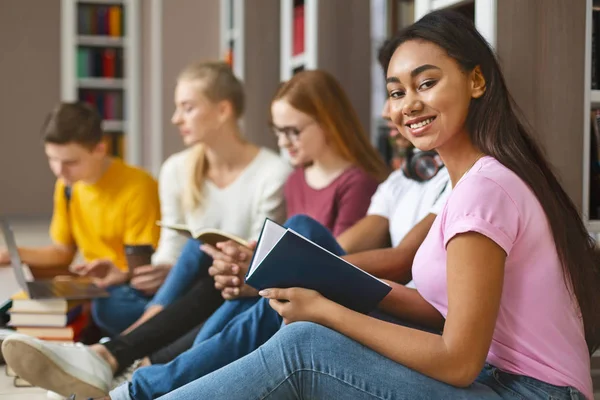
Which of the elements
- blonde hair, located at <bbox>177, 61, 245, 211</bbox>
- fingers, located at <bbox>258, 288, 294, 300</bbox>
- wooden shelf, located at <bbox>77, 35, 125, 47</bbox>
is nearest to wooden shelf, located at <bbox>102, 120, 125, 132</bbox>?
wooden shelf, located at <bbox>77, 35, 125, 47</bbox>

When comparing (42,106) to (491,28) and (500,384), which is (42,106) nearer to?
(491,28)

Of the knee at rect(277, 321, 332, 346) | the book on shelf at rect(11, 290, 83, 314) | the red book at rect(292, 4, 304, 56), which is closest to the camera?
the knee at rect(277, 321, 332, 346)

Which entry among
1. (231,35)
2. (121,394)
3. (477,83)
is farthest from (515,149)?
(231,35)

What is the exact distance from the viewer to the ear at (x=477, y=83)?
1340 millimetres

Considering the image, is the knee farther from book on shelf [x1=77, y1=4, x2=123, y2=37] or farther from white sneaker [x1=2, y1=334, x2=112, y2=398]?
book on shelf [x1=77, y1=4, x2=123, y2=37]

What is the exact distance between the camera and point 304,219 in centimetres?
184

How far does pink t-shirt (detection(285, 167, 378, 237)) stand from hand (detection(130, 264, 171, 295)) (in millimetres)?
495

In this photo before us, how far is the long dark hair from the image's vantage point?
4.12 feet

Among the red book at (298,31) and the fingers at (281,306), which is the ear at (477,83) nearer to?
the fingers at (281,306)

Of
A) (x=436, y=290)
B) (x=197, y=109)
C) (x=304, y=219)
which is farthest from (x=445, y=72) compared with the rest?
(x=197, y=109)

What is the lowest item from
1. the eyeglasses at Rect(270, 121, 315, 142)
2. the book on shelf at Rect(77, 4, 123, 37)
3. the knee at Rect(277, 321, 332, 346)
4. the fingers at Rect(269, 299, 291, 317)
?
the knee at Rect(277, 321, 332, 346)

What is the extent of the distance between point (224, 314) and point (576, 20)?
1041 millimetres

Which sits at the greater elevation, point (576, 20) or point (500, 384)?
point (576, 20)

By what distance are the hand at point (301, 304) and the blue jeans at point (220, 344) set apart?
0.41m
